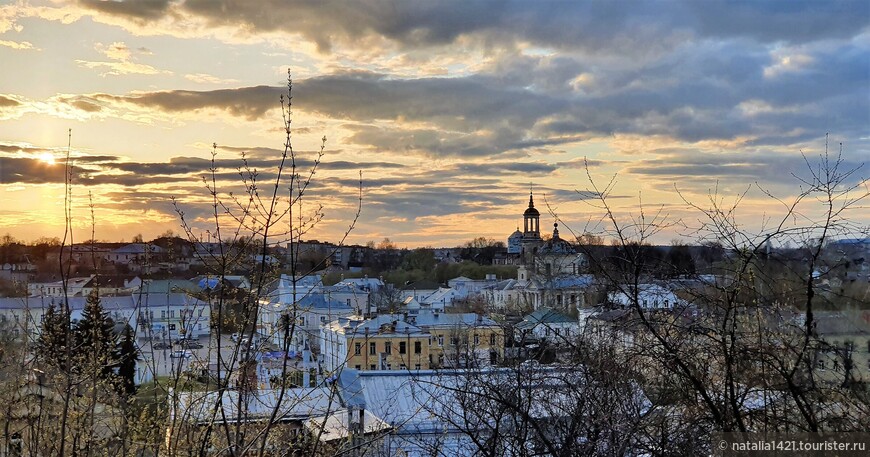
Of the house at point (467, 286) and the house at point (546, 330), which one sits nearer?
the house at point (546, 330)

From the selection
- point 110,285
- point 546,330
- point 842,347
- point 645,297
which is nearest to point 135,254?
point 110,285

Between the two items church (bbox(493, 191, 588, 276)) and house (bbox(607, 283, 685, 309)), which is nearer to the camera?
house (bbox(607, 283, 685, 309))

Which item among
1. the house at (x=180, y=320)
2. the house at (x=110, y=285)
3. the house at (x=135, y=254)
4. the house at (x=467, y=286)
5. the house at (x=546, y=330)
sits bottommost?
the house at (x=467, y=286)

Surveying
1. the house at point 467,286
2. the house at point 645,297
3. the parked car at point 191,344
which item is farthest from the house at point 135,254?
the house at point 467,286

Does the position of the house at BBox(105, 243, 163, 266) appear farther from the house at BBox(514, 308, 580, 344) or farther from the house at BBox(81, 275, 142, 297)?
the house at BBox(514, 308, 580, 344)

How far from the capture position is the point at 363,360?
26047mm

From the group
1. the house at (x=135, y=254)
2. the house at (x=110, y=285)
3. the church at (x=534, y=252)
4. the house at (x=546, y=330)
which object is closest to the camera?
the house at (x=110, y=285)

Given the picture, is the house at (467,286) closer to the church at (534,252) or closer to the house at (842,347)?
the church at (534,252)

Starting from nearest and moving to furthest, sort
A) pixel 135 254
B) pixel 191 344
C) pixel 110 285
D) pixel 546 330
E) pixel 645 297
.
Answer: pixel 191 344, pixel 645 297, pixel 135 254, pixel 546 330, pixel 110 285

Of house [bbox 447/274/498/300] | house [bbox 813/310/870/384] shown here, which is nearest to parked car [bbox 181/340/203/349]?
house [bbox 813/310/870/384]

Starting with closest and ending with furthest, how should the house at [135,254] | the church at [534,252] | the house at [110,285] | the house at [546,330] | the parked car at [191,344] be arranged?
the parked car at [191,344] → the house at [110,285] → the house at [135,254] → the house at [546,330] → the church at [534,252]

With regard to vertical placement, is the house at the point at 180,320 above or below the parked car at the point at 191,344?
above

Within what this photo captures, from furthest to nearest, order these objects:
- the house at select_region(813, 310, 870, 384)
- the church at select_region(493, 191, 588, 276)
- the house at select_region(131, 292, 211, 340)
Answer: the church at select_region(493, 191, 588, 276)
the house at select_region(813, 310, 870, 384)
the house at select_region(131, 292, 211, 340)

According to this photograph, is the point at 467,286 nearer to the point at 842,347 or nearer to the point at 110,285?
the point at 110,285
